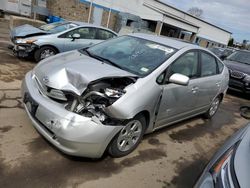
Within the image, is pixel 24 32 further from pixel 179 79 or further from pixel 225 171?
pixel 225 171

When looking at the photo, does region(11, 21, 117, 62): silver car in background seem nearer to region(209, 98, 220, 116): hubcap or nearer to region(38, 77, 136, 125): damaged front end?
region(209, 98, 220, 116): hubcap

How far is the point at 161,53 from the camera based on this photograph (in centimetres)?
383

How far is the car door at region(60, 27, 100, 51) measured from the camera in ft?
24.8

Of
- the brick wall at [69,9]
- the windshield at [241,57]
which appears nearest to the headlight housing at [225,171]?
the windshield at [241,57]

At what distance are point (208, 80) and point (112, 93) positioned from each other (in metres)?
2.51

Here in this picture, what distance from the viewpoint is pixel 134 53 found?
12.8 feet

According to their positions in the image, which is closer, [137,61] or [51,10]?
[137,61]

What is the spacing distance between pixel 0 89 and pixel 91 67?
2607mm

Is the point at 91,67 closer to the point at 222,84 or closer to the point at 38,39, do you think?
the point at 222,84

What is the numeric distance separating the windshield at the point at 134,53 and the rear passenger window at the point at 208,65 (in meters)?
1.03

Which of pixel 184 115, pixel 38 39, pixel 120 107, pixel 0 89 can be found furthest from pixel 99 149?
pixel 38 39

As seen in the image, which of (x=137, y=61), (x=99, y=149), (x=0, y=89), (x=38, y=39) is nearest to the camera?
(x=99, y=149)

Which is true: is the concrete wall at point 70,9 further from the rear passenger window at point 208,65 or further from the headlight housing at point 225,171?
the headlight housing at point 225,171

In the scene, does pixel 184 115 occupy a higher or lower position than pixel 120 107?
lower
